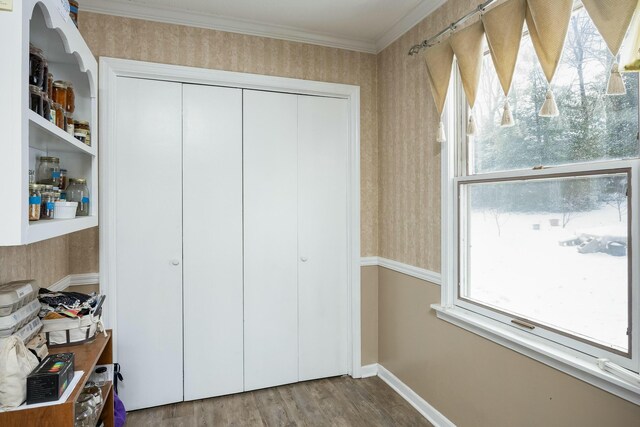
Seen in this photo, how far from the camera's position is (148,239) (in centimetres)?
242

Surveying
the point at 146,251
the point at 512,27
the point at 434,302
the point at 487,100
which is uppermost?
the point at 512,27

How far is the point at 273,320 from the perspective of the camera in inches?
107

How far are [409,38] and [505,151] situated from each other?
1.17 m

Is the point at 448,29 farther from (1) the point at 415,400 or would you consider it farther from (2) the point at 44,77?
(1) the point at 415,400

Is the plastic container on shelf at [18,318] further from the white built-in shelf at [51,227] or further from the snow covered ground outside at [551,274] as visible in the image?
the snow covered ground outside at [551,274]

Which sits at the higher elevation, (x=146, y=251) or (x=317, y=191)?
(x=317, y=191)

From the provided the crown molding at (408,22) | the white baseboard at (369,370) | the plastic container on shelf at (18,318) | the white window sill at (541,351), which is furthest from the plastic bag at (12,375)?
the crown molding at (408,22)

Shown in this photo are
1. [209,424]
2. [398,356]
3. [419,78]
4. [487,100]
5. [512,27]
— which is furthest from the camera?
[398,356]

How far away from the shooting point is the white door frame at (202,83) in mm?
2309

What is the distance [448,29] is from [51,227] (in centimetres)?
210

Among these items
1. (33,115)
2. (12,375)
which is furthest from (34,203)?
(12,375)

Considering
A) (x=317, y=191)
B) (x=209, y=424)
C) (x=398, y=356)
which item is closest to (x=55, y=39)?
(x=317, y=191)

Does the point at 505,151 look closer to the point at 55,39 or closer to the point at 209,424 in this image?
the point at 55,39

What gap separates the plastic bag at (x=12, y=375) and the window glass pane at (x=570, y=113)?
6.93 feet
